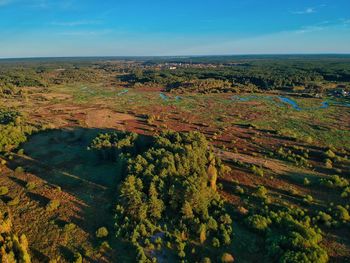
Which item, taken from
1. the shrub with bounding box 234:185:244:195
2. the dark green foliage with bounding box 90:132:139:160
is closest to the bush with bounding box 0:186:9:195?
the dark green foliage with bounding box 90:132:139:160

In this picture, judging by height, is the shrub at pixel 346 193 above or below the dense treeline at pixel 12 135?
below

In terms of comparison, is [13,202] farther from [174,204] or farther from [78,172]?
[174,204]

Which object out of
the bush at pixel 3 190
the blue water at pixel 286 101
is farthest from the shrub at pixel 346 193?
the blue water at pixel 286 101

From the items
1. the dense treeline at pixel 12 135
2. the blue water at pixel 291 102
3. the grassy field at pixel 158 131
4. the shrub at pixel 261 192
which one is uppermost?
the dense treeline at pixel 12 135

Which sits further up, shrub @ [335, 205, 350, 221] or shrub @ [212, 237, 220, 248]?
shrub @ [335, 205, 350, 221]

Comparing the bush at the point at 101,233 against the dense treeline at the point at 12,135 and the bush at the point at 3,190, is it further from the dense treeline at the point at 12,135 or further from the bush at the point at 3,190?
the dense treeline at the point at 12,135

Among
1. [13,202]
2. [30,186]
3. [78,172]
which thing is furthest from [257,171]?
[13,202]

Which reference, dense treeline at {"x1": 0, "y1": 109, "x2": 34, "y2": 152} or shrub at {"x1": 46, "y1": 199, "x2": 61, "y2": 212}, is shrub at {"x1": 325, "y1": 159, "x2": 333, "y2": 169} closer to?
shrub at {"x1": 46, "y1": 199, "x2": 61, "y2": 212}

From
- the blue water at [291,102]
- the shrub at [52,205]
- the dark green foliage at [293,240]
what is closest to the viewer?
the dark green foliage at [293,240]

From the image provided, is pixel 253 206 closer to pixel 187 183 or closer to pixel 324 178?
pixel 187 183
